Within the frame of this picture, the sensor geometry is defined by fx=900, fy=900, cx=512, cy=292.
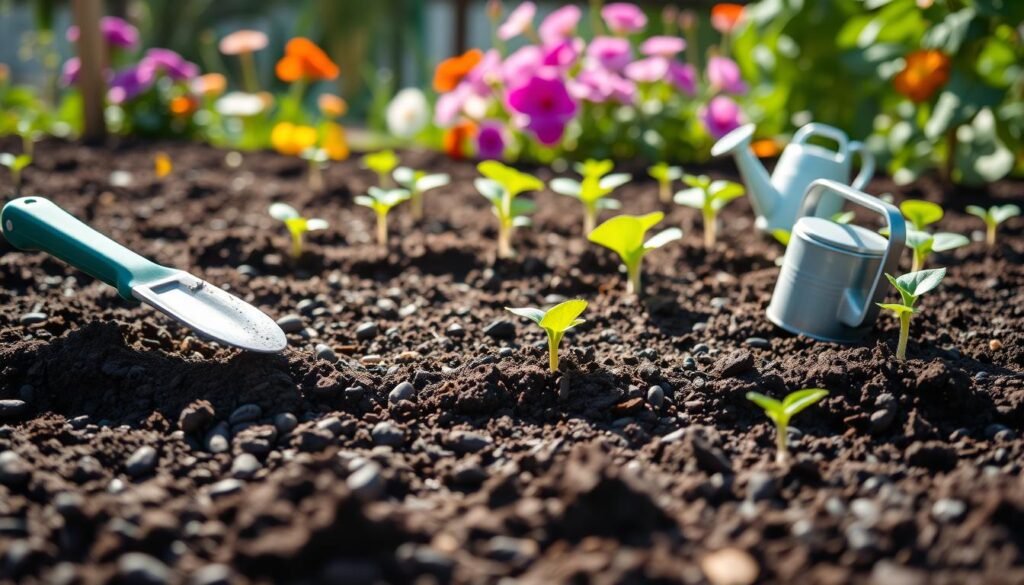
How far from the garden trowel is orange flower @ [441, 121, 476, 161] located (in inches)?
81.8

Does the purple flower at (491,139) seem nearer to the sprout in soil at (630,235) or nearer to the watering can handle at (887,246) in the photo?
the sprout in soil at (630,235)

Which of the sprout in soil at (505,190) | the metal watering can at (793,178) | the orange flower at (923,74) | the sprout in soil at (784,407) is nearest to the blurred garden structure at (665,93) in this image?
the orange flower at (923,74)

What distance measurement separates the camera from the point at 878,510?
3.96 feet

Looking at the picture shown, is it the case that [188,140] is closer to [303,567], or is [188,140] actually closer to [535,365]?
[535,365]

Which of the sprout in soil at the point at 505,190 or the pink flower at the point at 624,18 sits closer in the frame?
the sprout in soil at the point at 505,190

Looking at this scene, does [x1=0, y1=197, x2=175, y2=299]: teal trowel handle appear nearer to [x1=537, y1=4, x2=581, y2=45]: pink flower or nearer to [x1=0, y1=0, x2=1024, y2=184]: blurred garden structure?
[x1=0, y1=0, x2=1024, y2=184]: blurred garden structure

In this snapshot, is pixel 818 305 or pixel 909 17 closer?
pixel 818 305

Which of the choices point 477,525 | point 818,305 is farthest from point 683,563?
point 818,305

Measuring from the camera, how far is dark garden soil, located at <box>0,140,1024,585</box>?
3.64ft

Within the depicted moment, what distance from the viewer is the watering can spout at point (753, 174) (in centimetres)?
228

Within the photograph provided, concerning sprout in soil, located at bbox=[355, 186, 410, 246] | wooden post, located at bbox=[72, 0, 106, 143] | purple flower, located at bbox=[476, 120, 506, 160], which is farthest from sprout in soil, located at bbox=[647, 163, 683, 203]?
wooden post, located at bbox=[72, 0, 106, 143]

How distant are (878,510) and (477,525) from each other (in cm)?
54

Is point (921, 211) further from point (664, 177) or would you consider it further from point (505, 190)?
point (505, 190)

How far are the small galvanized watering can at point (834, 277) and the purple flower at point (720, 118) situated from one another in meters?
1.68
